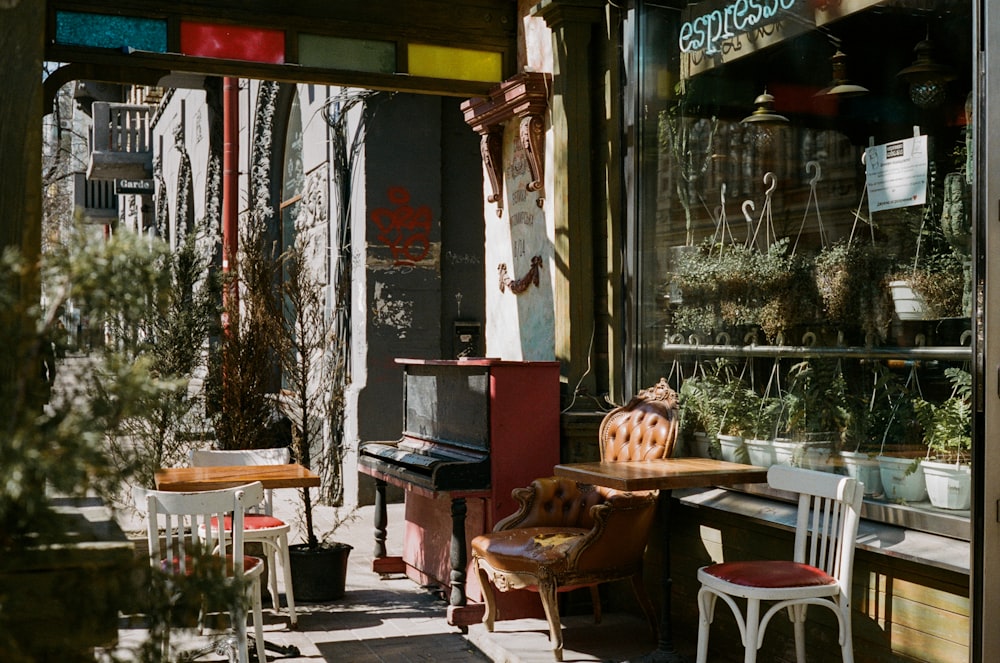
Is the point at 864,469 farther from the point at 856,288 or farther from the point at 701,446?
the point at 701,446

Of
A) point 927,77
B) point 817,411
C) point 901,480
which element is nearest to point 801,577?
point 901,480

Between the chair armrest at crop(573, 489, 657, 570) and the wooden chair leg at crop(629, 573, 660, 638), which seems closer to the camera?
the chair armrest at crop(573, 489, 657, 570)

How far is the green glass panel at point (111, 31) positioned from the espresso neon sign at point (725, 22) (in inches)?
110

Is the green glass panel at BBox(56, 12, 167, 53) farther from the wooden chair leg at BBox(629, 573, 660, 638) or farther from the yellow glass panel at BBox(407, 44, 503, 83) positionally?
the wooden chair leg at BBox(629, 573, 660, 638)

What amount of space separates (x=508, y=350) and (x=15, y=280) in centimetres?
532

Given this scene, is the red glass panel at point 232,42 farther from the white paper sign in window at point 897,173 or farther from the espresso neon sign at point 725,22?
the white paper sign in window at point 897,173

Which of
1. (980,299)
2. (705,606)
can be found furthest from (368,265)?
(980,299)

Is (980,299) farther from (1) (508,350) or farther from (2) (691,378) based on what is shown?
(1) (508,350)

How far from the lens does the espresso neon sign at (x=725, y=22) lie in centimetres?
520

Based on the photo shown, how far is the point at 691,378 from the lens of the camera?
18.7 feet

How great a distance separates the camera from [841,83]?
15.6 feet

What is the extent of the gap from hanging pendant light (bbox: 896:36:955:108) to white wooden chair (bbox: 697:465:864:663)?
1.49 m

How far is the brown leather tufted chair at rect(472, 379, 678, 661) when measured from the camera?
4.91 meters

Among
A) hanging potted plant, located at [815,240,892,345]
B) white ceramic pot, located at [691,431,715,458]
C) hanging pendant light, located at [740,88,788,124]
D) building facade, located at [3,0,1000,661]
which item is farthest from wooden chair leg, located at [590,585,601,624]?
hanging pendant light, located at [740,88,788,124]
